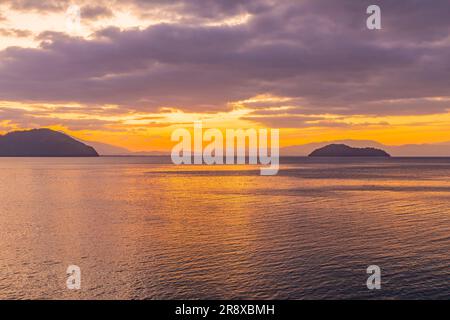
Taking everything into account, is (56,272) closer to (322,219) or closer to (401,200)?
(322,219)

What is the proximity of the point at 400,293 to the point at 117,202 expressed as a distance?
73617mm

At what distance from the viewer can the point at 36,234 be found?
185ft

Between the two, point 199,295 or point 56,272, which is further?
point 56,272

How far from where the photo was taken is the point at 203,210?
3142 inches

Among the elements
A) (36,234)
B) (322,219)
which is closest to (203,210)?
(322,219)
